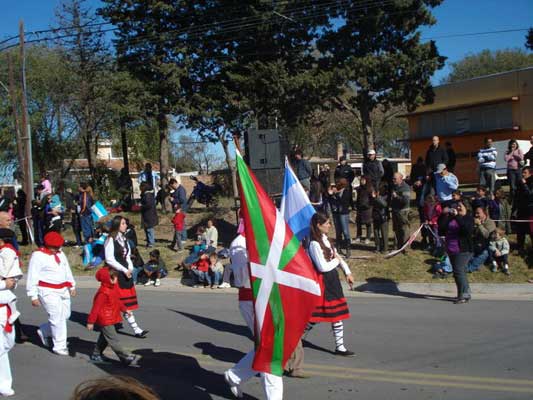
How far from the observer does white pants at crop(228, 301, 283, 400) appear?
5.81 meters

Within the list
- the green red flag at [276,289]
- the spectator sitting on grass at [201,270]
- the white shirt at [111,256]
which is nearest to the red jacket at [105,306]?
the white shirt at [111,256]

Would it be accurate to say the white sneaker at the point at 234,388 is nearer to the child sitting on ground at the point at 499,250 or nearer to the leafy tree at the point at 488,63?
the child sitting on ground at the point at 499,250

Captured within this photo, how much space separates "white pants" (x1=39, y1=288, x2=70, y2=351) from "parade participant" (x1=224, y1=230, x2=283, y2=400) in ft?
9.74

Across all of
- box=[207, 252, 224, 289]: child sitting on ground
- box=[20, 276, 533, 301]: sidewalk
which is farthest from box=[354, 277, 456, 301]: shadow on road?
box=[207, 252, 224, 289]: child sitting on ground

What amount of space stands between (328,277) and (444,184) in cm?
816

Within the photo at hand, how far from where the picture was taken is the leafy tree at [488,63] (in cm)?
6073

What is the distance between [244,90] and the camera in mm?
23766

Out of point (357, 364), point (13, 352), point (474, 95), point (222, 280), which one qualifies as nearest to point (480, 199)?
point (222, 280)

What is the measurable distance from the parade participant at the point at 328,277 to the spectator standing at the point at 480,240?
6209 mm

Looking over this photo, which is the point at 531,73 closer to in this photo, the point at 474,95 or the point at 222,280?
the point at 474,95

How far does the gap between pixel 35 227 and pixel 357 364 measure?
627 inches

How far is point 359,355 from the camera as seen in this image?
27.0 feet

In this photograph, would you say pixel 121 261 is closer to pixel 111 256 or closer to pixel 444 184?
pixel 111 256

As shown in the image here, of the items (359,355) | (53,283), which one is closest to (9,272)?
(53,283)
